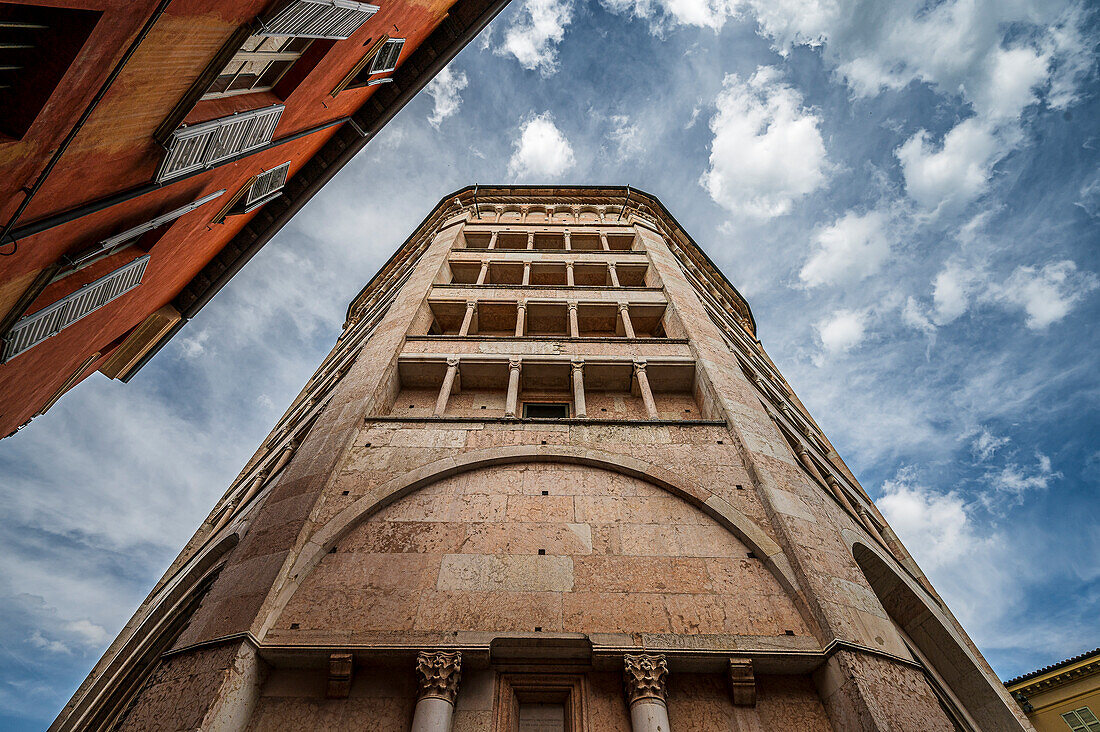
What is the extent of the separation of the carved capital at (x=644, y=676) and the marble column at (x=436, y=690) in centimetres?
207

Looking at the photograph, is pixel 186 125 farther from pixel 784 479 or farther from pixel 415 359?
pixel 784 479

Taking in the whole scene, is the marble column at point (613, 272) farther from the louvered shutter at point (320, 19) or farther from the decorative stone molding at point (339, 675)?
the decorative stone molding at point (339, 675)

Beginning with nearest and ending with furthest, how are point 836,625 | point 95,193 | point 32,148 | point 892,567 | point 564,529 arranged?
point 32,148
point 95,193
point 836,625
point 564,529
point 892,567

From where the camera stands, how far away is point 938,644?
10.2 metres

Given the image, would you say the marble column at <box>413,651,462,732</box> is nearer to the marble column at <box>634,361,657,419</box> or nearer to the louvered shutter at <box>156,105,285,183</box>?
the marble column at <box>634,361,657,419</box>

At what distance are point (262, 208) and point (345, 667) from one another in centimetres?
1142

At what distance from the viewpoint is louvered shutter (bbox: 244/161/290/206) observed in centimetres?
1087

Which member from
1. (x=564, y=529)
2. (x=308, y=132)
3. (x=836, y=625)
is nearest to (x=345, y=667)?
(x=564, y=529)

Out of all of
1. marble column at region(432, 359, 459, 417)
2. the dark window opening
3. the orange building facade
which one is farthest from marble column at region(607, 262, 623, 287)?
the dark window opening

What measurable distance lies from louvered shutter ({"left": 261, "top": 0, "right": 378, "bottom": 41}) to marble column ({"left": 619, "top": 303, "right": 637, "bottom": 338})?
9424 mm

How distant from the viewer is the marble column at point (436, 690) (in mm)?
6031

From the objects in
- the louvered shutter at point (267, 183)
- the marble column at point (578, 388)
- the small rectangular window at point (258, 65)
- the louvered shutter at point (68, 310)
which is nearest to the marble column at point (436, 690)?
the marble column at point (578, 388)

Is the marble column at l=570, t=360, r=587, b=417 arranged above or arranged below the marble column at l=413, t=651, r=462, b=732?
above

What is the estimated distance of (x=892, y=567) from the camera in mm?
10211
